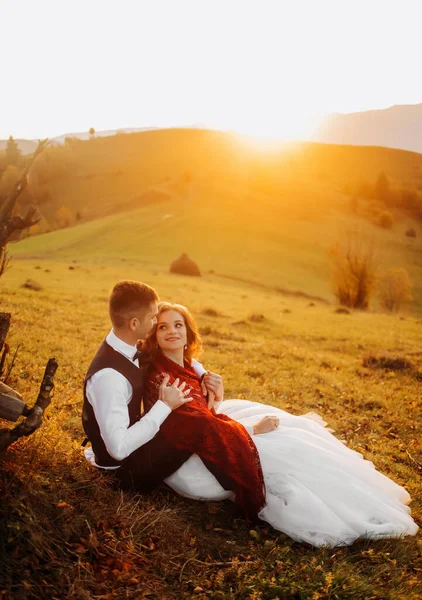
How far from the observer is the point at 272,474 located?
480 cm

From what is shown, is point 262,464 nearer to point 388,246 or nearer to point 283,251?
point 283,251

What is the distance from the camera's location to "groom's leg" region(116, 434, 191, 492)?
4.62 metres

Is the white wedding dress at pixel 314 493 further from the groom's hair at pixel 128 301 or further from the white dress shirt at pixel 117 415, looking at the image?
the groom's hair at pixel 128 301

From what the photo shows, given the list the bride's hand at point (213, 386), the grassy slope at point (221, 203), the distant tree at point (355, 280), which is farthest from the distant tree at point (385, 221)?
the bride's hand at point (213, 386)

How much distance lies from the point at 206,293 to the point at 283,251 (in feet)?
91.5

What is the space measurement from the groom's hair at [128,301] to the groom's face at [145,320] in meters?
0.04

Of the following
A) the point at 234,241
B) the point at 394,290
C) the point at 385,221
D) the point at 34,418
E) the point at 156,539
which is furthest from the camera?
the point at 385,221

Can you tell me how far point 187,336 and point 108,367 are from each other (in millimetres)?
1513

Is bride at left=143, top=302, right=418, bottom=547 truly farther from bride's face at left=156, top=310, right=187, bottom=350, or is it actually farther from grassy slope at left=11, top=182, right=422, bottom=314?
grassy slope at left=11, top=182, right=422, bottom=314

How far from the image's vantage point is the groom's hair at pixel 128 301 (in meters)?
4.38

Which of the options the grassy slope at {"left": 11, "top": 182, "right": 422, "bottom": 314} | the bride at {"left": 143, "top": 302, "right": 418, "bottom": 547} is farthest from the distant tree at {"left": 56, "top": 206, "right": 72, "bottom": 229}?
the bride at {"left": 143, "top": 302, "right": 418, "bottom": 547}

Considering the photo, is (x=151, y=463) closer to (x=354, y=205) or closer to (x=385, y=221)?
(x=385, y=221)

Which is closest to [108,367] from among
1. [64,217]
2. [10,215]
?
[10,215]

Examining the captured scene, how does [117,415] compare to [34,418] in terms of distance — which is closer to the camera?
[34,418]
